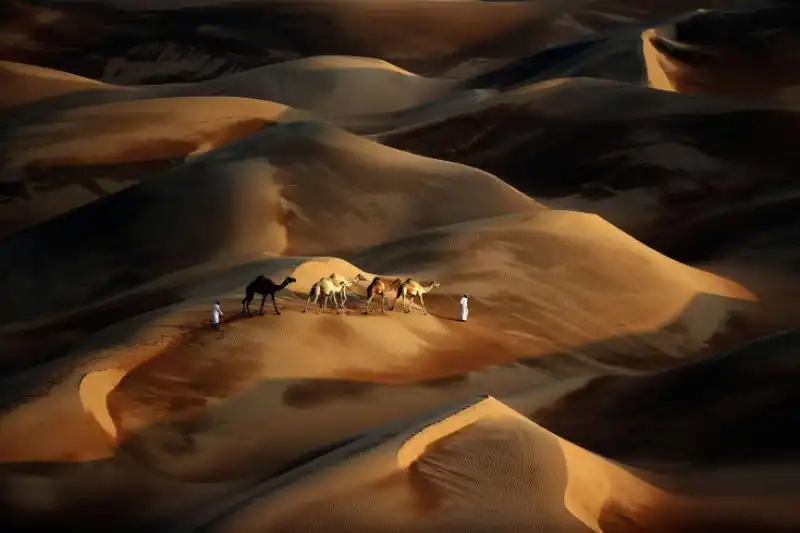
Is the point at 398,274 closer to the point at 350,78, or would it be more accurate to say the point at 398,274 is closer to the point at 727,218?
the point at 727,218

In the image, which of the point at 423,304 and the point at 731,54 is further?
the point at 731,54

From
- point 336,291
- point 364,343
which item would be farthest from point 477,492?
point 336,291

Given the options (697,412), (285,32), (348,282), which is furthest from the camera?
(285,32)

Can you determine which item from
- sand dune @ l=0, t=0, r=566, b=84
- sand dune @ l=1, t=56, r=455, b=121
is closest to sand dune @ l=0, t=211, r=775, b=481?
sand dune @ l=1, t=56, r=455, b=121

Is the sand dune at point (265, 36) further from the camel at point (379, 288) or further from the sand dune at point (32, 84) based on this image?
the camel at point (379, 288)

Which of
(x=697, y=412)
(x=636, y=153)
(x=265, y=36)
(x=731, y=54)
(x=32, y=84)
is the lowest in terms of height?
(x=697, y=412)

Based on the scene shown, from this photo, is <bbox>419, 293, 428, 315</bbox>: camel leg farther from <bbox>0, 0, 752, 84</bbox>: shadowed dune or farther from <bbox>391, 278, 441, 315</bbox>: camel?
<bbox>0, 0, 752, 84</bbox>: shadowed dune

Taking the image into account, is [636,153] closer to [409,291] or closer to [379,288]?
[409,291]
